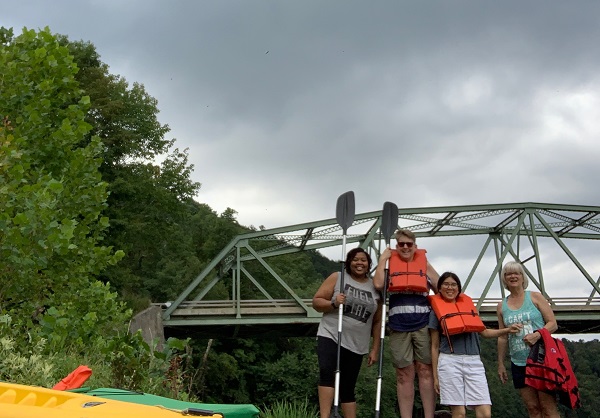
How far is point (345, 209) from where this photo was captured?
23.8 feet

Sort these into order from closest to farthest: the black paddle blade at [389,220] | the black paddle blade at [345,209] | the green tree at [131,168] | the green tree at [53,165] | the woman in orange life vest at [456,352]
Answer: the woman in orange life vest at [456,352], the black paddle blade at [389,220], the black paddle blade at [345,209], the green tree at [53,165], the green tree at [131,168]

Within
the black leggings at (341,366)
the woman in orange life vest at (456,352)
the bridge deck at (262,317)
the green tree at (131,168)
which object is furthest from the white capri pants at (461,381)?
the bridge deck at (262,317)

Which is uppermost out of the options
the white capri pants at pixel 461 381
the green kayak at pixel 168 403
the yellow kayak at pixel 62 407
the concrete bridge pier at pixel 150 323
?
the concrete bridge pier at pixel 150 323

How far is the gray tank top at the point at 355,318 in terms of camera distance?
19.5 ft

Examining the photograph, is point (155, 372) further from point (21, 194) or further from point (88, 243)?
point (88, 243)

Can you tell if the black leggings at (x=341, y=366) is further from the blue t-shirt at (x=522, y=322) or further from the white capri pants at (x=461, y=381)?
the blue t-shirt at (x=522, y=322)

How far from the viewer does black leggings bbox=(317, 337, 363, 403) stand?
19.4 feet

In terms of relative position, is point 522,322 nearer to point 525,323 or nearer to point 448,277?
point 525,323

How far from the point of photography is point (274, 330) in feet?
103

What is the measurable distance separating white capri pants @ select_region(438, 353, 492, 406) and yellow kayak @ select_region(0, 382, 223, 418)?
320 cm

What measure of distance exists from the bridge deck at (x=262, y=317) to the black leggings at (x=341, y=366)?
22523mm

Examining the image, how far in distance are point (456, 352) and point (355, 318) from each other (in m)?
0.84

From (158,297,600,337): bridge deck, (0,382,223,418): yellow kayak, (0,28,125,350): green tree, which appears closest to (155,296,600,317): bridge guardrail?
(158,297,600,337): bridge deck

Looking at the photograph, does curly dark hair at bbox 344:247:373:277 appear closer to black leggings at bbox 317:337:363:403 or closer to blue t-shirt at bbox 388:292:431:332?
blue t-shirt at bbox 388:292:431:332
